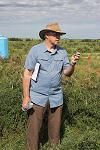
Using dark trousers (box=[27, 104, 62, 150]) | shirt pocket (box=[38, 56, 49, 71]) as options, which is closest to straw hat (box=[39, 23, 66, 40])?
shirt pocket (box=[38, 56, 49, 71])

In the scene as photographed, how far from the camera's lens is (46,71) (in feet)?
17.2

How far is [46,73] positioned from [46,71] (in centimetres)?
3

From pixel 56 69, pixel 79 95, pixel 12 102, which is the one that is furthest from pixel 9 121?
pixel 56 69

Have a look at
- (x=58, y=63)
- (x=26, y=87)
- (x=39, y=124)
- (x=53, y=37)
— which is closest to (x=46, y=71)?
(x=58, y=63)

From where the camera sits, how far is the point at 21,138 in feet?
20.9

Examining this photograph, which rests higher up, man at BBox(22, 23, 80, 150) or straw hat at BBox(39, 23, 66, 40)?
straw hat at BBox(39, 23, 66, 40)

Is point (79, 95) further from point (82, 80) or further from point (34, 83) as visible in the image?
point (34, 83)

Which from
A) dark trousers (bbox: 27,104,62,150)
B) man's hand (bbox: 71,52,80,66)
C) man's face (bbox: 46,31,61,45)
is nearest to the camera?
man's hand (bbox: 71,52,80,66)

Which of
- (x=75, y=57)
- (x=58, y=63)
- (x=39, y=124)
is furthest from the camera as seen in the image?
(x=39, y=124)

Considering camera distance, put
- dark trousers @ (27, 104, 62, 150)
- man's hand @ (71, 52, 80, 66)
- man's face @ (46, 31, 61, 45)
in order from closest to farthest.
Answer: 1. man's hand @ (71, 52, 80, 66)
2. man's face @ (46, 31, 61, 45)
3. dark trousers @ (27, 104, 62, 150)

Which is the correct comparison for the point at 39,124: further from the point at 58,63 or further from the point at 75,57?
the point at 75,57

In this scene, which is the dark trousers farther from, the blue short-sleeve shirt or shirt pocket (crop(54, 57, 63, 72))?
shirt pocket (crop(54, 57, 63, 72))

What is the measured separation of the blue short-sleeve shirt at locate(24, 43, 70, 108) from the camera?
205 inches

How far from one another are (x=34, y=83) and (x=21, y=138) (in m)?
1.43
